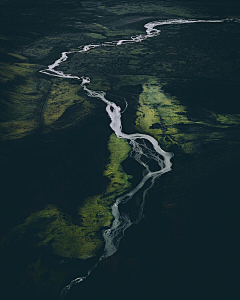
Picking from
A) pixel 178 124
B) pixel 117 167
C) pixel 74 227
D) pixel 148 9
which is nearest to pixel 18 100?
pixel 117 167

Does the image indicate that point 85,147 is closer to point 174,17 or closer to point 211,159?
point 211,159

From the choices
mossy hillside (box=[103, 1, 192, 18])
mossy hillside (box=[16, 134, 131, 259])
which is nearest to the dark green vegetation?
mossy hillside (box=[16, 134, 131, 259])

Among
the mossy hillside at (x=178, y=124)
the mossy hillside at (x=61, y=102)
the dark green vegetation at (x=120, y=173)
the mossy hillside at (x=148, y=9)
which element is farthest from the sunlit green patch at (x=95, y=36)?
the mossy hillside at (x=178, y=124)

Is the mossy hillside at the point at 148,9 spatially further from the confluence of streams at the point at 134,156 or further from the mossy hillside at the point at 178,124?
the mossy hillside at the point at 178,124

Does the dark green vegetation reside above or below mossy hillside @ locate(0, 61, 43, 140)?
below

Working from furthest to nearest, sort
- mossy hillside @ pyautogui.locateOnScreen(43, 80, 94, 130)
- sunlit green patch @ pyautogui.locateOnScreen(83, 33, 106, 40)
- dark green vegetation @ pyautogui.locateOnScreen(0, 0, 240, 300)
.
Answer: sunlit green patch @ pyautogui.locateOnScreen(83, 33, 106, 40)
mossy hillside @ pyautogui.locateOnScreen(43, 80, 94, 130)
dark green vegetation @ pyautogui.locateOnScreen(0, 0, 240, 300)

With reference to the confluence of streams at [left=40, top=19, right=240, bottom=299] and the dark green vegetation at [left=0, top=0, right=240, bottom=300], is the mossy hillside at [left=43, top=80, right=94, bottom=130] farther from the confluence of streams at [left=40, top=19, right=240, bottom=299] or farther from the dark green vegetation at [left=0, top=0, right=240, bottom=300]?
the confluence of streams at [left=40, top=19, right=240, bottom=299]
